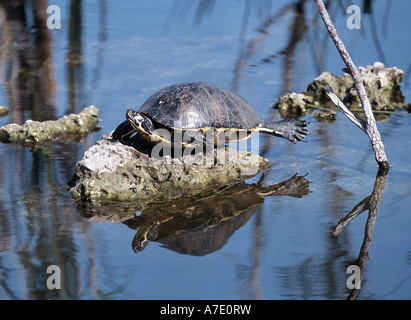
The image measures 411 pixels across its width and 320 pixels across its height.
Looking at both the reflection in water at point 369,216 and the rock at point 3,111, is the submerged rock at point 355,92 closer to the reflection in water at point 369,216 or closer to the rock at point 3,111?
the reflection in water at point 369,216

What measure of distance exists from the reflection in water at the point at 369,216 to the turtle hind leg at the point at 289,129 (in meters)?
0.76

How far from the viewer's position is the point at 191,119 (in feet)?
15.1

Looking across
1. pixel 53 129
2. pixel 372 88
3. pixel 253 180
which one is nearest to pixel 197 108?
pixel 253 180

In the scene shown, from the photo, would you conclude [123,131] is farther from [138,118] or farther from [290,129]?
[290,129]

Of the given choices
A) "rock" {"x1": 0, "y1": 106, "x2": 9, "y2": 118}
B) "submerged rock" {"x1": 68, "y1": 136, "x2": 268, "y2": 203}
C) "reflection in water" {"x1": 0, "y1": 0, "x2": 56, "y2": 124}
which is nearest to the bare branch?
"submerged rock" {"x1": 68, "y1": 136, "x2": 268, "y2": 203}

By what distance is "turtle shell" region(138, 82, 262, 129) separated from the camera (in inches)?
181

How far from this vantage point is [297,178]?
4828 millimetres

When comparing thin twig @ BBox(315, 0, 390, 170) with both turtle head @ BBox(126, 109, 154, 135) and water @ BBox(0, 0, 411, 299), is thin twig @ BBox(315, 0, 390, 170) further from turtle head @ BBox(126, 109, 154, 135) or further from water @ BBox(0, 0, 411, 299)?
turtle head @ BBox(126, 109, 154, 135)

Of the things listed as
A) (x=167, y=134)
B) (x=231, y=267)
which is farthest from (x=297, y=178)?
(x=231, y=267)

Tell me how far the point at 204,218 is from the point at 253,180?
2.38 ft

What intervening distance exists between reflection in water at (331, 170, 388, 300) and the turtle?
107 centimetres

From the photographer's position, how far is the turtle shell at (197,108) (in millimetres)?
4609

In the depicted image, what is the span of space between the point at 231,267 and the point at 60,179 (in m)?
1.72
